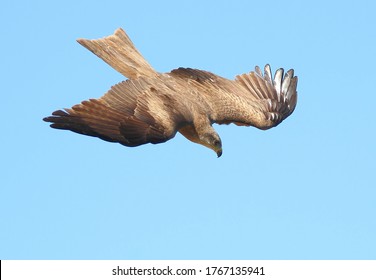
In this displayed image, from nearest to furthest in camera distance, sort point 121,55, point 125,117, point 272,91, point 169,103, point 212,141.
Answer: point 125,117 < point 169,103 < point 212,141 < point 121,55 < point 272,91

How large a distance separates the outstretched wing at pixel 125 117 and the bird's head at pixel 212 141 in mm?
→ 928

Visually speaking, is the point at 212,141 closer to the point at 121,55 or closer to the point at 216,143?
the point at 216,143

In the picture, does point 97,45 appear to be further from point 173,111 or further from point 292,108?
point 292,108

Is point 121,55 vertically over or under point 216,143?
over

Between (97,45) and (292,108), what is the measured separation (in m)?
4.95

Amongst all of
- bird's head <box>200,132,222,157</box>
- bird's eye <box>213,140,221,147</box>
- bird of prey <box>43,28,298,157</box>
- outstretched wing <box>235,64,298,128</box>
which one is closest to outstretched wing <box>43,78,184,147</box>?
bird of prey <box>43,28,298,157</box>

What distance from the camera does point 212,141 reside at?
22.2m

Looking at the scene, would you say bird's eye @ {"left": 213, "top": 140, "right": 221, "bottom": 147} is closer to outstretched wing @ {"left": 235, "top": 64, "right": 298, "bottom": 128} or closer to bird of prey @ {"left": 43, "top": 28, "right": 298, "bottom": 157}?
bird of prey @ {"left": 43, "top": 28, "right": 298, "bottom": 157}

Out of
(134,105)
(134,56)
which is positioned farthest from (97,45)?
(134,105)

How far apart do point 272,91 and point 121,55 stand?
413 centimetres

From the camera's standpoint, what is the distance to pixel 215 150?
22375 mm

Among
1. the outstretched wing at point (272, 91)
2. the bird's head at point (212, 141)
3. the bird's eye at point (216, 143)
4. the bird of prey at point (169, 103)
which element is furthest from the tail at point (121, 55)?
the outstretched wing at point (272, 91)

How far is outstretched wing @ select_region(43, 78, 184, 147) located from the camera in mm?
20312

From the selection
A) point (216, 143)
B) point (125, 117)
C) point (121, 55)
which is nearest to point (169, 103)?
point (125, 117)
